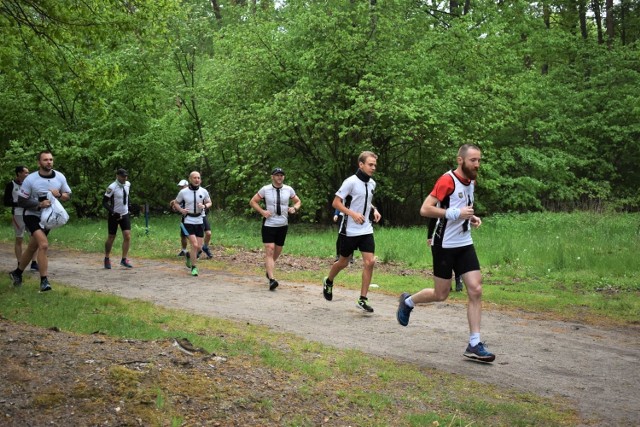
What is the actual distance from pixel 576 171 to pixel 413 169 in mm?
8547

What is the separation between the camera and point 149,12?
1329 cm

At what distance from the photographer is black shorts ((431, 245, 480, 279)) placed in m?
7.21

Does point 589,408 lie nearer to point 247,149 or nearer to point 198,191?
point 198,191

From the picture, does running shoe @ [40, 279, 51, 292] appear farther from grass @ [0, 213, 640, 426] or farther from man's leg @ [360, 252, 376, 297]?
man's leg @ [360, 252, 376, 297]

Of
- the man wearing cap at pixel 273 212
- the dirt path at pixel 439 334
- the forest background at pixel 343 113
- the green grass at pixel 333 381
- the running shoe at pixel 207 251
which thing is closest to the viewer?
the green grass at pixel 333 381

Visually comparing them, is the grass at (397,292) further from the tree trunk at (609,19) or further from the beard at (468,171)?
the tree trunk at (609,19)

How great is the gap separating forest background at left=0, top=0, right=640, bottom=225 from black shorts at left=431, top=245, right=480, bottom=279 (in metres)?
13.6

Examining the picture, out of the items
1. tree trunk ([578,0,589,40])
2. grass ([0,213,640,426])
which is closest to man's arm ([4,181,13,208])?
grass ([0,213,640,426])

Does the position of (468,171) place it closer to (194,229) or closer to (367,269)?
(367,269)

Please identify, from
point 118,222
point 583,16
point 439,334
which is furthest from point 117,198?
point 583,16

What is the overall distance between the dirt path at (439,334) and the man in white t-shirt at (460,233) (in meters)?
0.50

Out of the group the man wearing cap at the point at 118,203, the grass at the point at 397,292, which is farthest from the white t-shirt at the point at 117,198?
the grass at the point at 397,292

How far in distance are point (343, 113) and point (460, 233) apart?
1519 centimetres

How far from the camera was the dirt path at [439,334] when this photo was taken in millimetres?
6324
